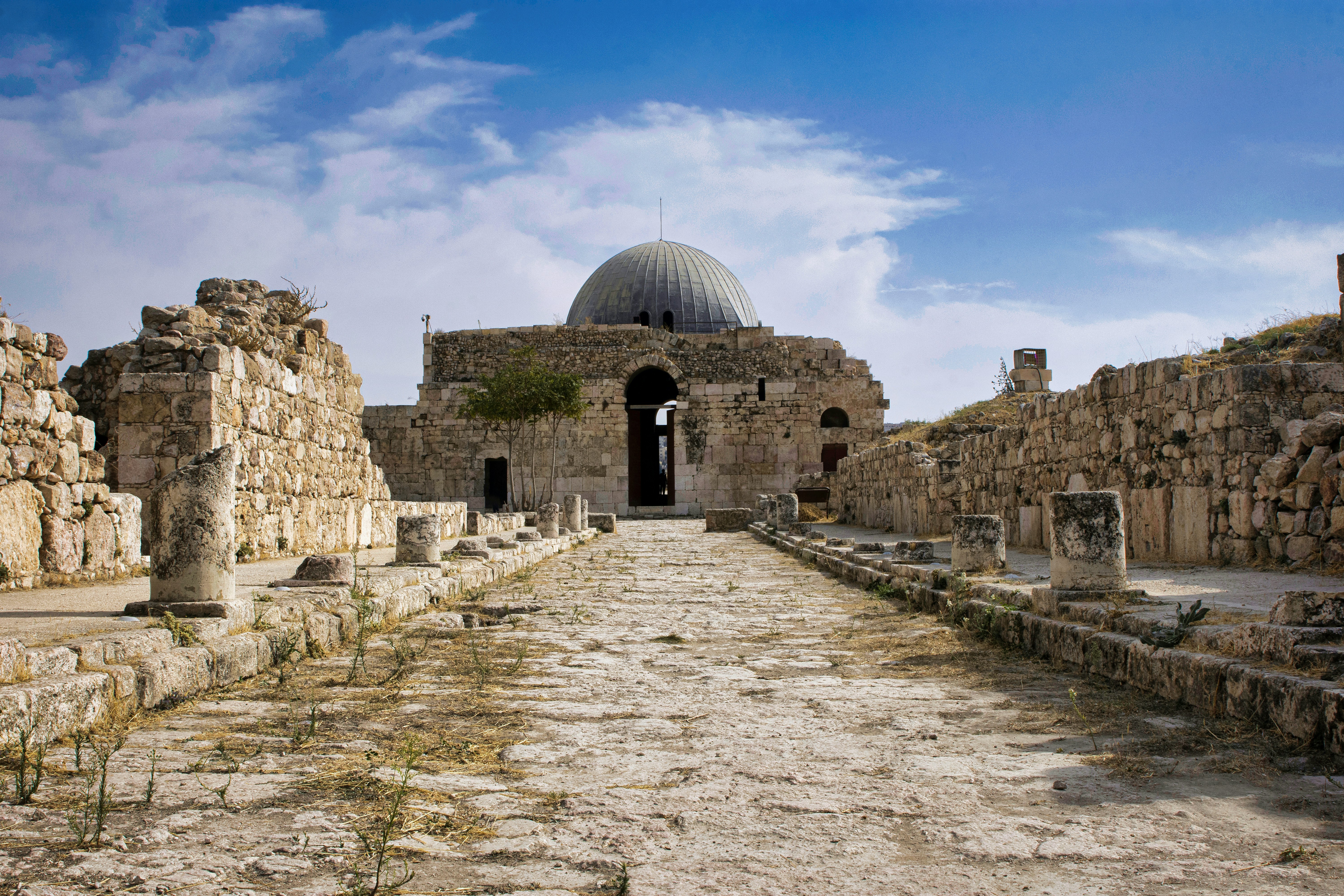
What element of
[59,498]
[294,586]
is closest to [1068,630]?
[294,586]

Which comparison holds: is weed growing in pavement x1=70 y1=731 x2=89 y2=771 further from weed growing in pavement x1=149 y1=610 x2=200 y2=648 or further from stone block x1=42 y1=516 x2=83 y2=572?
stone block x1=42 y1=516 x2=83 y2=572

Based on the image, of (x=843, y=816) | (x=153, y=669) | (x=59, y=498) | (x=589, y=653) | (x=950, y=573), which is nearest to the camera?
(x=843, y=816)

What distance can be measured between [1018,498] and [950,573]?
4613 millimetres

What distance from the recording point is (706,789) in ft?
9.83

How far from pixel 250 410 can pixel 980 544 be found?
732cm

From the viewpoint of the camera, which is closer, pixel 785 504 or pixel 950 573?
pixel 950 573

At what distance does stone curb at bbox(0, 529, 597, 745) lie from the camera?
3.31 meters

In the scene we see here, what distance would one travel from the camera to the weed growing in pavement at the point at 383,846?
7.29ft

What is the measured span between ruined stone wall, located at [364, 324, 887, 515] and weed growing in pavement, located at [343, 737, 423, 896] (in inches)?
1009

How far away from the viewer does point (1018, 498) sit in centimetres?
1161

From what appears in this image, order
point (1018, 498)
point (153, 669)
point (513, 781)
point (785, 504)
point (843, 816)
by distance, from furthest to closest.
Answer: point (785, 504) → point (1018, 498) → point (153, 669) → point (513, 781) → point (843, 816)

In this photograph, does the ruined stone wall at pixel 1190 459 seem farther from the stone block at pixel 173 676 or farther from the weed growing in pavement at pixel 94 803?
the weed growing in pavement at pixel 94 803

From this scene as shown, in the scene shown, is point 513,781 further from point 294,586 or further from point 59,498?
point 59,498

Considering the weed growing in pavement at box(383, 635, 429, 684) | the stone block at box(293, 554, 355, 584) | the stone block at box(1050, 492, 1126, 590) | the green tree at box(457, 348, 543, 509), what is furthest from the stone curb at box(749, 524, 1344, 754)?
the green tree at box(457, 348, 543, 509)
